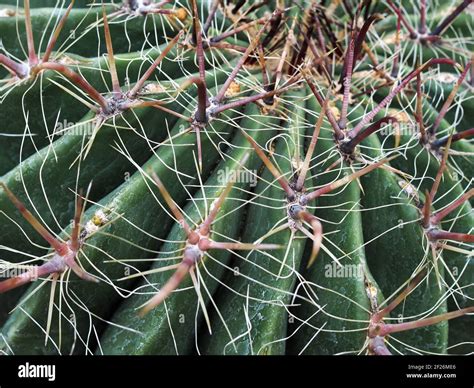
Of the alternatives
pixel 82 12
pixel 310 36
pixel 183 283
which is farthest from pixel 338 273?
pixel 82 12

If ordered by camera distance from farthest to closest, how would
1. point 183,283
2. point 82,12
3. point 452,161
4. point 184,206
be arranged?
point 452,161 < point 82,12 < point 184,206 < point 183,283

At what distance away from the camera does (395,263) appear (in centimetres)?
169

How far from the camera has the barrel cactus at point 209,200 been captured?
4.89 feet

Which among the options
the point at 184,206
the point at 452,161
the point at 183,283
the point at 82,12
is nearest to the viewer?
the point at 183,283

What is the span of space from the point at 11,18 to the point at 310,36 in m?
0.85

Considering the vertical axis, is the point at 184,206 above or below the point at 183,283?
above

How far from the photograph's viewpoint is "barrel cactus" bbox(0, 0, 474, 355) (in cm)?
149

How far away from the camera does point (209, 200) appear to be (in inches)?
59.7

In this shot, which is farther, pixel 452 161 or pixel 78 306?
pixel 452 161
